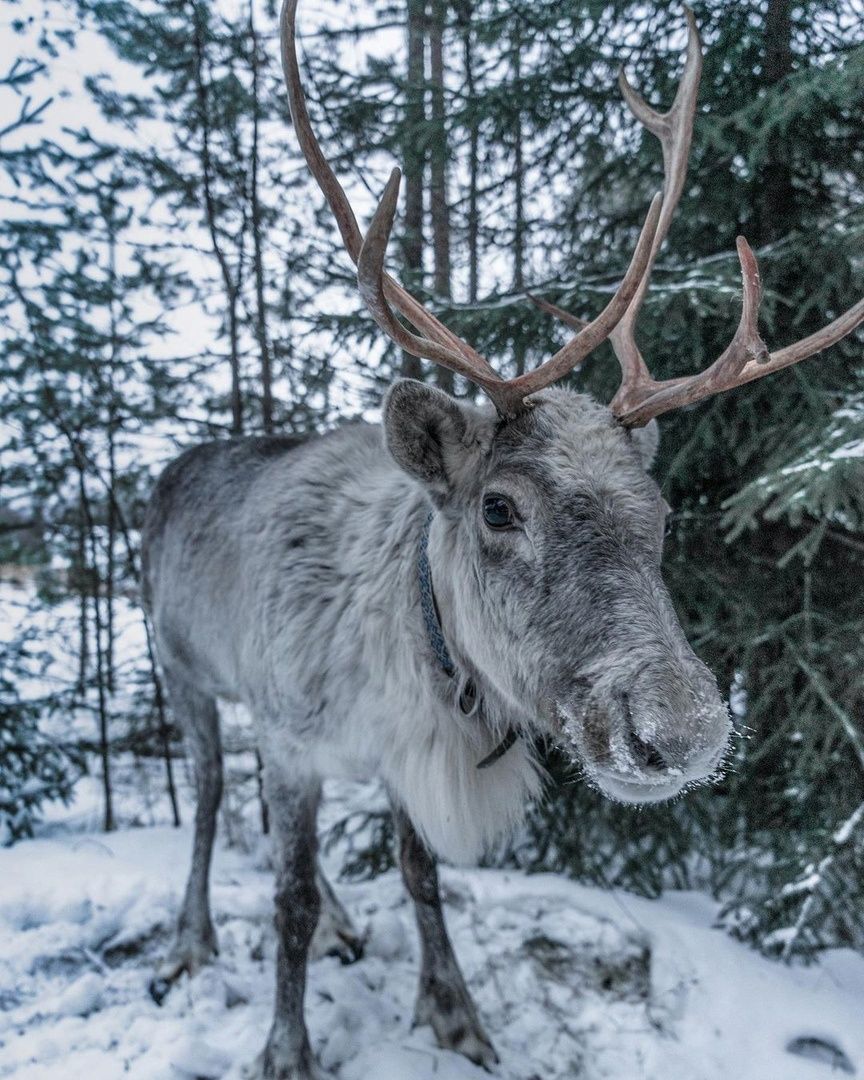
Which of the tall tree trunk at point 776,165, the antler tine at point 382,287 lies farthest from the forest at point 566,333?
the antler tine at point 382,287

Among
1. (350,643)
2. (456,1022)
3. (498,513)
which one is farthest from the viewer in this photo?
(456,1022)

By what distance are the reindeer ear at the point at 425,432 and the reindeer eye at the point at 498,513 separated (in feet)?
0.70

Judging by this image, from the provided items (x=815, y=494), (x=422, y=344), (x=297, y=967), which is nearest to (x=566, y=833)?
(x=297, y=967)

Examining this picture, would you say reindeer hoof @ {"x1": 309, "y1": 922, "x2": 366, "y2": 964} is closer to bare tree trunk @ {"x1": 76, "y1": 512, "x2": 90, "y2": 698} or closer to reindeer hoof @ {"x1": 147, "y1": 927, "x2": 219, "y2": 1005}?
reindeer hoof @ {"x1": 147, "y1": 927, "x2": 219, "y2": 1005}

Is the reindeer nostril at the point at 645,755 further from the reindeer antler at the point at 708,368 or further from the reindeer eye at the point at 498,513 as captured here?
the reindeer antler at the point at 708,368

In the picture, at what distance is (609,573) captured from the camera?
6.15ft

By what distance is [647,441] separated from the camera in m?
2.54

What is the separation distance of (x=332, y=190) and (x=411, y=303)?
422 millimetres

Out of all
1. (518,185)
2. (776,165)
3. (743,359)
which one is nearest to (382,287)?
(743,359)

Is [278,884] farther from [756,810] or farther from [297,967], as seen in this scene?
[756,810]

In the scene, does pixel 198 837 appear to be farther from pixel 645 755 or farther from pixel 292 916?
pixel 645 755

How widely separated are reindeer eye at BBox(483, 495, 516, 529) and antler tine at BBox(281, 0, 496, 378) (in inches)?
15.3

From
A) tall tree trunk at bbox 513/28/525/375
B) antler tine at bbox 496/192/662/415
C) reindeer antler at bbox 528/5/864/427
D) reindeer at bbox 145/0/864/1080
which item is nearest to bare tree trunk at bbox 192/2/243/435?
reindeer at bbox 145/0/864/1080

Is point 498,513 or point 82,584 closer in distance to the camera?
point 498,513
